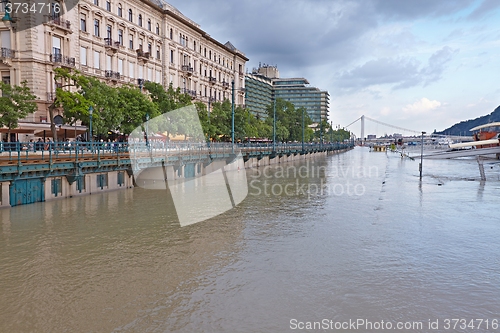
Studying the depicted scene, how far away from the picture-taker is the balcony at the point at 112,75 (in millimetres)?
55375

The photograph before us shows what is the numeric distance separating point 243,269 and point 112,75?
48.1 meters

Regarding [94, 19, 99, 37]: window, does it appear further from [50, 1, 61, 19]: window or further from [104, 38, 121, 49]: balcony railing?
[50, 1, 61, 19]: window

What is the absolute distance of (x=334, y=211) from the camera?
26.7 metres

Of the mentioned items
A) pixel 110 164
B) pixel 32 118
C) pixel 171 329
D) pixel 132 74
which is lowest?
pixel 171 329

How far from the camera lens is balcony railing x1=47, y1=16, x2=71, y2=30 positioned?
45.7 m

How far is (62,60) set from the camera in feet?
154

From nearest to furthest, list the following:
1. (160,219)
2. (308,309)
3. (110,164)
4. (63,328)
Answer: (63,328) → (308,309) → (160,219) → (110,164)

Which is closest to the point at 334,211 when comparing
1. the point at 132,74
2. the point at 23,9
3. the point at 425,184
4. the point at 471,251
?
the point at 471,251

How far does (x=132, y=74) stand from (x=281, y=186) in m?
33.3

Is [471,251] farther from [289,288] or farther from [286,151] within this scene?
[286,151]

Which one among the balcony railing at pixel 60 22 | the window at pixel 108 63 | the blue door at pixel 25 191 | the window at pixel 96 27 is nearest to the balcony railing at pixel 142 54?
the window at pixel 108 63

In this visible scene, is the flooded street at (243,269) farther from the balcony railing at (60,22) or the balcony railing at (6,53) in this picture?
the balcony railing at (60,22)

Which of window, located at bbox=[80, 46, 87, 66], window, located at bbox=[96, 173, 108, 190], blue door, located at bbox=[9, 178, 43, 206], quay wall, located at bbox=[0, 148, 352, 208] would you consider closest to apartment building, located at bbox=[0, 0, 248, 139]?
window, located at bbox=[80, 46, 87, 66]

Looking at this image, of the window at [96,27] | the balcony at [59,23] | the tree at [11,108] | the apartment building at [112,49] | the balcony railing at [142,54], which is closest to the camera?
the tree at [11,108]
